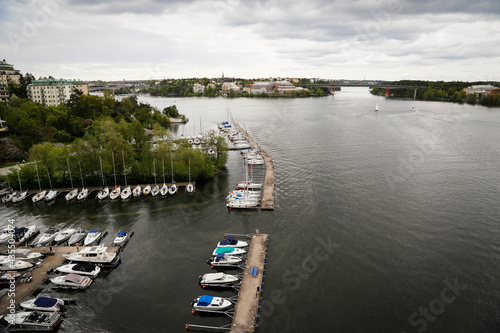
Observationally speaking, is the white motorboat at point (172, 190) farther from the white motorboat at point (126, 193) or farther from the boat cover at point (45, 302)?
the boat cover at point (45, 302)

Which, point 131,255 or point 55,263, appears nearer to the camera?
point 55,263

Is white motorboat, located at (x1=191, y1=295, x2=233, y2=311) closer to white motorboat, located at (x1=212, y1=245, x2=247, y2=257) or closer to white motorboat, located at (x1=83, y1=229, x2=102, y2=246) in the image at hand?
white motorboat, located at (x1=212, y1=245, x2=247, y2=257)

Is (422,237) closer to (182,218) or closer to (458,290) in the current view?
(458,290)

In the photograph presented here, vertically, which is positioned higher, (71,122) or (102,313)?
(71,122)

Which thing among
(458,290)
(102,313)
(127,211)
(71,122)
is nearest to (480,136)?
(458,290)

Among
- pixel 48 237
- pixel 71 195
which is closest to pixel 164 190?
pixel 71 195

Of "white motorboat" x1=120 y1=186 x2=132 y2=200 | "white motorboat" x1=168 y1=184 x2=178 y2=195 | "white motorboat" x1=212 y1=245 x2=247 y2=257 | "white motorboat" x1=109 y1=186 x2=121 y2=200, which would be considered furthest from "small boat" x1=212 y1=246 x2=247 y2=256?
"white motorboat" x1=109 y1=186 x2=121 y2=200

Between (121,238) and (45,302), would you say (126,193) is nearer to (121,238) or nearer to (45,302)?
(121,238)
